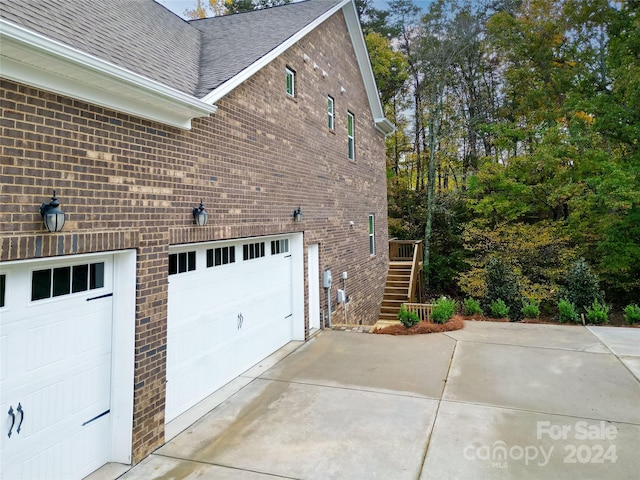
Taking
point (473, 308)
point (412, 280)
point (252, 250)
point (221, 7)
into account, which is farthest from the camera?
point (221, 7)

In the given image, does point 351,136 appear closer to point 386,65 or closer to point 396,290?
point 396,290

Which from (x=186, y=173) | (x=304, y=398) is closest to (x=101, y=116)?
(x=186, y=173)

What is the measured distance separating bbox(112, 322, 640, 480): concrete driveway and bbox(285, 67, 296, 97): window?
17.6 ft

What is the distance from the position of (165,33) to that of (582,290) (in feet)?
37.6

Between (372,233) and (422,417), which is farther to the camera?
(372,233)

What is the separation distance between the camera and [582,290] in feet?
33.7

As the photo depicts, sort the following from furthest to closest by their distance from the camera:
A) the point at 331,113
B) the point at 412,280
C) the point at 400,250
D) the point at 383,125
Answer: the point at 400,250, the point at 412,280, the point at 383,125, the point at 331,113

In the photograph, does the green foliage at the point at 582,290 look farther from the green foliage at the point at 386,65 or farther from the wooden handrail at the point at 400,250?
the green foliage at the point at 386,65

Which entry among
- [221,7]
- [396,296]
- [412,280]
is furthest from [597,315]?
[221,7]

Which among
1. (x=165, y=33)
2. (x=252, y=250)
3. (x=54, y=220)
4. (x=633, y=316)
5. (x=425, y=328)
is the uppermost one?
(x=165, y=33)

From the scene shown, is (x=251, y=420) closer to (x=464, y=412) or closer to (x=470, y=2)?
(x=464, y=412)

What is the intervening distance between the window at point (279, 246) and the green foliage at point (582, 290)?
768 centimetres

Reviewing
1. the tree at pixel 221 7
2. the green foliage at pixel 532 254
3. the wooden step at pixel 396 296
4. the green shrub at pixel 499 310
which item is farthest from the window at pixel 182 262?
the tree at pixel 221 7

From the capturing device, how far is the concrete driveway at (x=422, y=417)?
397 cm
